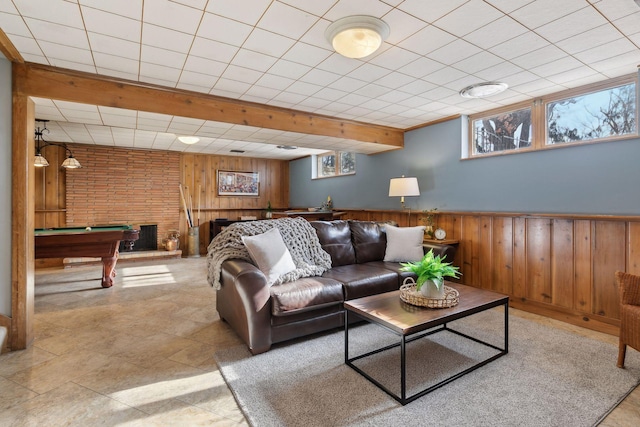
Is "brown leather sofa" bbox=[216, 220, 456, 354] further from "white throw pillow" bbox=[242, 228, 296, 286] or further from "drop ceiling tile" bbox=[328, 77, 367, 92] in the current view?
"drop ceiling tile" bbox=[328, 77, 367, 92]

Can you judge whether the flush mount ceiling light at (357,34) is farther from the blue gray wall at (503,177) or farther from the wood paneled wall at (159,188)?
the wood paneled wall at (159,188)

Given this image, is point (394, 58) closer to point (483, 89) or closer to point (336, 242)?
point (483, 89)

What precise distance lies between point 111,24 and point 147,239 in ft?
17.9

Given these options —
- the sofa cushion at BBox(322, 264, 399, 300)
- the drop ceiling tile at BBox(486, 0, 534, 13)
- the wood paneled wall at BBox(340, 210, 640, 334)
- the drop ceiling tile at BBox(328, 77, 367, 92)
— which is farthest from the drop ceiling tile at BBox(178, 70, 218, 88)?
the wood paneled wall at BBox(340, 210, 640, 334)

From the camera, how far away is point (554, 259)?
324 cm

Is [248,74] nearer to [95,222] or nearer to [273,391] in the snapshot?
[273,391]

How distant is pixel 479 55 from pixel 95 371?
377 centimetres

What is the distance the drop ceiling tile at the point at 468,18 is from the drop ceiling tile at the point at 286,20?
0.87 meters

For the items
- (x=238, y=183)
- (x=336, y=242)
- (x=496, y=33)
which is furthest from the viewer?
(x=238, y=183)

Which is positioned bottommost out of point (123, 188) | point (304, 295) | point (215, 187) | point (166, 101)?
point (304, 295)

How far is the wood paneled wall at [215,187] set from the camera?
281 inches

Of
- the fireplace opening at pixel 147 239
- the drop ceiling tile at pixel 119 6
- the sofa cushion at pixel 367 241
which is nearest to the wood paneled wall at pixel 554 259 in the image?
the sofa cushion at pixel 367 241

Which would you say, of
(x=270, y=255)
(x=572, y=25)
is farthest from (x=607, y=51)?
(x=270, y=255)

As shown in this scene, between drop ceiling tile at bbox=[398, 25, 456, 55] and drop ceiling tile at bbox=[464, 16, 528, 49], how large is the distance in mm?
159
